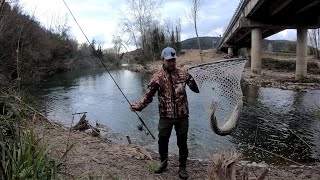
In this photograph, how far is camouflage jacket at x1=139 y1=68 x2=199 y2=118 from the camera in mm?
6051

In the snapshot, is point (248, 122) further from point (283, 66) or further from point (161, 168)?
point (283, 66)

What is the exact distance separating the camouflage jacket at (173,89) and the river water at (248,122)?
3.02ft

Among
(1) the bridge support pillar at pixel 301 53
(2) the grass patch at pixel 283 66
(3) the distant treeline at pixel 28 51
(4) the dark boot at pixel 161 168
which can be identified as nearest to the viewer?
(4) the dark boot at pixel 161 168

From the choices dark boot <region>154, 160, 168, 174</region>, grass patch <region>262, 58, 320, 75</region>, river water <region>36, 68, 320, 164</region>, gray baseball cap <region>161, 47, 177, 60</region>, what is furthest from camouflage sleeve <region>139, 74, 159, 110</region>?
grass patch <region>262, 58, 320, 75</region>

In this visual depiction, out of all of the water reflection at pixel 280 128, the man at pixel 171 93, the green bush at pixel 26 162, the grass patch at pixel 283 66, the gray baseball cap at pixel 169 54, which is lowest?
the water reflection at pixel 280 128

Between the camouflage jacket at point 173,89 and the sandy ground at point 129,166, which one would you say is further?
the sandy ground at point 129,166

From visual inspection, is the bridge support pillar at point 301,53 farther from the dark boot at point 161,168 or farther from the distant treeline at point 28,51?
the dark boot at point 161,168

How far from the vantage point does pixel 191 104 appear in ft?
60.0

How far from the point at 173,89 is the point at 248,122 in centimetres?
841

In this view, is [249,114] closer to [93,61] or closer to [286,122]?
[286,122]

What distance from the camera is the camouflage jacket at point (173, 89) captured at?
19.9 feet

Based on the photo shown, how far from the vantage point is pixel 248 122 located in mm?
13898

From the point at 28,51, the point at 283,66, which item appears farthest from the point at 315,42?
the point at 28,51

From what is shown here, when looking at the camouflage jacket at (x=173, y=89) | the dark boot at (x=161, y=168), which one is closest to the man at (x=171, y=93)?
the camouflage jacket at (x=173, y=89)
